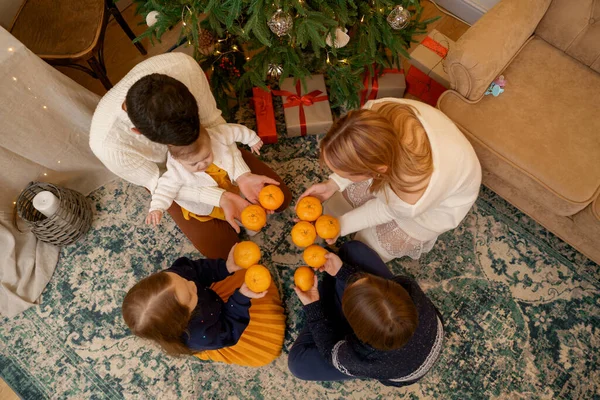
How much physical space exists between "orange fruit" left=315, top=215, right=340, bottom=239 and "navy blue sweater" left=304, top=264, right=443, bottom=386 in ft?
1.08

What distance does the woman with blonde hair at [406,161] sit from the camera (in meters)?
1.32

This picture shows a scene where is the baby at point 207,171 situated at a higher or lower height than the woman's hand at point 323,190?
higher

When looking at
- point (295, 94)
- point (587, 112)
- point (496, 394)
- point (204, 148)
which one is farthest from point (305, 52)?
point (496, 394)

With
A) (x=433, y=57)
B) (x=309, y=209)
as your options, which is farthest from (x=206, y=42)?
(x=433, y=57)

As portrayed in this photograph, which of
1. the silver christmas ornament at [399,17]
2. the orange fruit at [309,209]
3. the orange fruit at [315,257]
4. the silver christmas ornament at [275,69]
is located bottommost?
the orange fruit at [315,257]

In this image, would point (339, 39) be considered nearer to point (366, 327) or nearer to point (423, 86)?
point (423, 86)

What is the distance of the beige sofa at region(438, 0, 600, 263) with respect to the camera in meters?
1.83

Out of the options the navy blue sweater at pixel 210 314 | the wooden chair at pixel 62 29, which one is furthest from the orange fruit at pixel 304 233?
the wooden chair at pixel 62 29

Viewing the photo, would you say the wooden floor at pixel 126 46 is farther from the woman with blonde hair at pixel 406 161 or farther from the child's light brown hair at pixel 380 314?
the child's light brown hair at pixel 380 314

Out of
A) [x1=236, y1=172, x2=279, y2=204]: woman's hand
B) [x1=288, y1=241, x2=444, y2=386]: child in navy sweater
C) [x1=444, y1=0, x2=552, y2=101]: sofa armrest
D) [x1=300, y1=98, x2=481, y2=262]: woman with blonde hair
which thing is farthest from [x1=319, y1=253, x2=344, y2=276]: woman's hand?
[x1=444, y1=0, x2=552, y2=101]: sofa armrest

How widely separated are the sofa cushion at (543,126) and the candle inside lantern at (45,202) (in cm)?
202

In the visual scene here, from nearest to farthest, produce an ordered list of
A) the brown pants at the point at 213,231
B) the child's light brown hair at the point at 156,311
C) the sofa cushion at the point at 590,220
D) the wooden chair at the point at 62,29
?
the child's light brown hair at the point at 156,311 < the sofa cushion at the point at 590,220 < the brown pants at the point at 213,231 < the wooden chair at the point at 62,29

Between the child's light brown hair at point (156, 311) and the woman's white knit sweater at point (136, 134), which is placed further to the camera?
the woman's white knit sweater at point (136, 134)

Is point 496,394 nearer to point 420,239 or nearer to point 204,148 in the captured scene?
point 420,239
